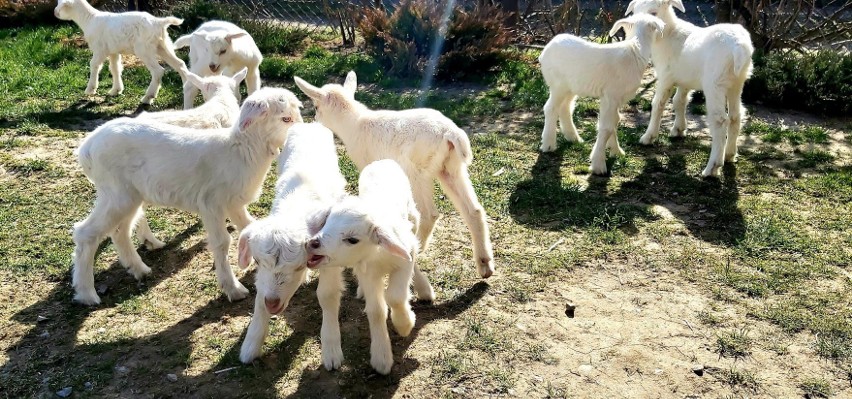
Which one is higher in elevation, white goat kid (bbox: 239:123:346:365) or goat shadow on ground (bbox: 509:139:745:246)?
white goat kid (bbox: 239:123:346:365)

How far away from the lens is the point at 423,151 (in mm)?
5086

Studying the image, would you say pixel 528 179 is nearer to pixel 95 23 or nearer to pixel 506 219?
pixel 506 219

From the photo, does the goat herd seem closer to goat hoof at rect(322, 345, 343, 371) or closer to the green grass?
goat hoof at rect(322, 345, 343, 371)

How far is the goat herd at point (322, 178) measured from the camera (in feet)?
12.3

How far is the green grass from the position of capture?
4281 mm

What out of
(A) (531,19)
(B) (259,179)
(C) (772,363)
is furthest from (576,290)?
(A) (531,19)

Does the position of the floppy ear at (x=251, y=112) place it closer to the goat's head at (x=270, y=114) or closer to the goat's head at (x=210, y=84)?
the goat's head at (x=270, y=114)

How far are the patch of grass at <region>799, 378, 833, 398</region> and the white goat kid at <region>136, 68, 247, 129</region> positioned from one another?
422 cm

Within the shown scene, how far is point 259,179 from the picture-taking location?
5098 mm

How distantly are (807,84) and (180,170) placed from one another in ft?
27.5

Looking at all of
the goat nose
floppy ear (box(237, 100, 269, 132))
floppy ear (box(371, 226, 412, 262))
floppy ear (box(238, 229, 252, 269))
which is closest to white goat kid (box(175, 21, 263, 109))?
floppy ear (box(237, 100, 269, 132))

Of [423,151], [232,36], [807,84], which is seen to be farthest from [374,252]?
[807,84]

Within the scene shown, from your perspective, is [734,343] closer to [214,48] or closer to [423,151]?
[423,151]

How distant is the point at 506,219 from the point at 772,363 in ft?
8.70
